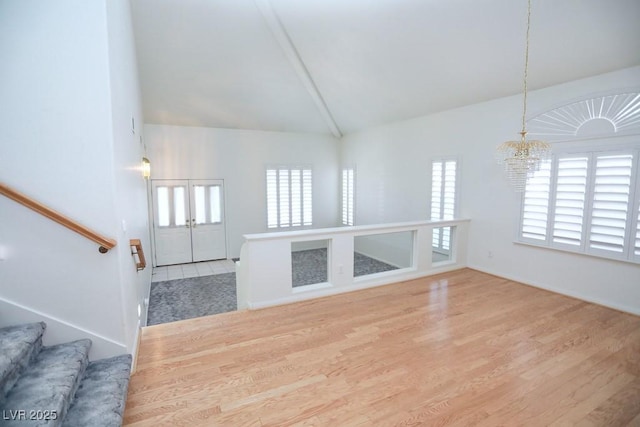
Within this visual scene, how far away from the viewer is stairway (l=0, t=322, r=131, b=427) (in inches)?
60.6

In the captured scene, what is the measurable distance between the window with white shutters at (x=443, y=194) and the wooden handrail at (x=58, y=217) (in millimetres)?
4899

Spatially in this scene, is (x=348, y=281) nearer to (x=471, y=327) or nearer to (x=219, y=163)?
(x=471, y=327)

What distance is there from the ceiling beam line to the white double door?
9.67 ft

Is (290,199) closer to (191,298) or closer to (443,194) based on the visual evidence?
(191,298)

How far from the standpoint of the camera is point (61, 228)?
2.06m

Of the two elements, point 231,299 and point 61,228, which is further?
point 231,299

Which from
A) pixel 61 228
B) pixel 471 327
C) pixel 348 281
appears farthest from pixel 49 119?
pixel 471 327

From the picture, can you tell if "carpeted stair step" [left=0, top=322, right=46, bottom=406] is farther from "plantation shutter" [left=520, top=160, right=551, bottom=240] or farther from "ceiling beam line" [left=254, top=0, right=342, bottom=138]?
"plantation shutter" [left=520, top=160, right=551, bottom=240]

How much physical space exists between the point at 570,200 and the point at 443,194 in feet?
6.33

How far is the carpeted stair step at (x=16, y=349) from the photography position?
1.60m

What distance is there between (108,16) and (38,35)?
17.6 inches

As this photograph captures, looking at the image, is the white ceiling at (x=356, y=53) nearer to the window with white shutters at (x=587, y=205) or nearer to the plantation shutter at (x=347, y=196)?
the window with white shutters at (x=587, y=205)

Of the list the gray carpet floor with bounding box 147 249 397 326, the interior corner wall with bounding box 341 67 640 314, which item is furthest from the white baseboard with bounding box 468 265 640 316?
the gray carpet floor with bounding box 147 249 397 326

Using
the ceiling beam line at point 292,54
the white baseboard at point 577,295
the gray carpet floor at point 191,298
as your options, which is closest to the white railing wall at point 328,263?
the white baseboard at point 577,295
